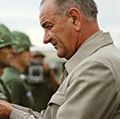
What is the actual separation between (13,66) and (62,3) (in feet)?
14.3

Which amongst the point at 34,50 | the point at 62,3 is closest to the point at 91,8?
the point at 62,3

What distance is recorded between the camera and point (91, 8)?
325 cm

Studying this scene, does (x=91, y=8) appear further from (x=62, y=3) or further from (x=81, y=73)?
(x=81, y=73)

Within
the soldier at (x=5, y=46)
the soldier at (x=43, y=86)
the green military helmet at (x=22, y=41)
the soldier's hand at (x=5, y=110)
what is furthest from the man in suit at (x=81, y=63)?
the green military helmet at (x=22, y=41)

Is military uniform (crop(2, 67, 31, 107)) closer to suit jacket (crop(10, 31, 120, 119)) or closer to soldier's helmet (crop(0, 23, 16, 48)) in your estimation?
soldier's helmet (crop(0, 23, 16, 48))

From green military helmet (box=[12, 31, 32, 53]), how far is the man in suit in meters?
4.67

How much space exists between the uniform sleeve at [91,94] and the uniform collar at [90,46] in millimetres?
210

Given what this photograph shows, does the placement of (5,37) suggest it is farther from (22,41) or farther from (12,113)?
(12,113)

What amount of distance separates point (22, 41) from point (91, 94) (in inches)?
212

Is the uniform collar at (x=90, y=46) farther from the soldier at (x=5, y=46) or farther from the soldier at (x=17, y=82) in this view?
the soldier at (x=17, y=82)

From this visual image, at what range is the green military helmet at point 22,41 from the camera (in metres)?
8.19

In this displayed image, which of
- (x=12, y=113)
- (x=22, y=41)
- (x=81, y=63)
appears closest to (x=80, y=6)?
(x=81, y=63)

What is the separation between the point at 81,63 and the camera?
3000 mm

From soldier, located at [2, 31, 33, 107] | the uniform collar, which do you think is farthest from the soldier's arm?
soldier, located at [2, 31, 33, 107]
